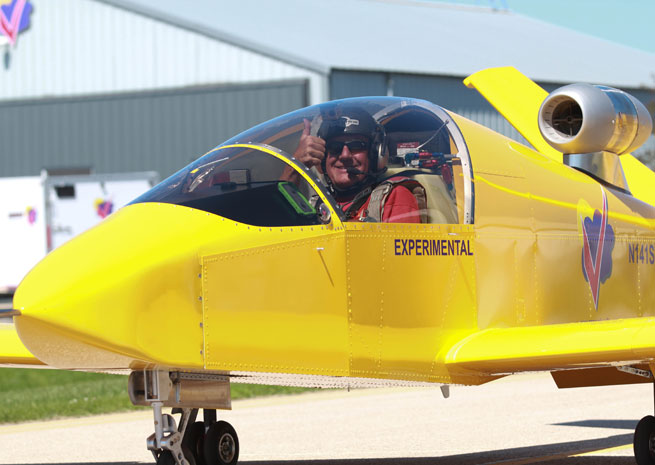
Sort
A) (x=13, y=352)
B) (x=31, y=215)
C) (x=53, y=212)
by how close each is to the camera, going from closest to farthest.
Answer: (x=13, y=352)
(x=53, y=212)
(x=31, y=215)

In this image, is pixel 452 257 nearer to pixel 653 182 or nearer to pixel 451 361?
pixel 451 361

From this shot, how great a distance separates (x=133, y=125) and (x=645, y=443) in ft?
86.7

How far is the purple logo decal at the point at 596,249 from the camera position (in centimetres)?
894

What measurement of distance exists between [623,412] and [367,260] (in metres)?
6.67

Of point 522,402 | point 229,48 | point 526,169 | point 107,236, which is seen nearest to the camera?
point 107,236

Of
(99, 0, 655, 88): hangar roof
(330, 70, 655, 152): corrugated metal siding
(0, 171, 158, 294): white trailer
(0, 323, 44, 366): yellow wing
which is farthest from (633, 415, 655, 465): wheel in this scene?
(0, 171, 158, 294): white trailer

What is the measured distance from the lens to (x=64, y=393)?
15805 mm

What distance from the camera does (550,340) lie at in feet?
23.7

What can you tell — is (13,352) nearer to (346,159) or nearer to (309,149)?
(309,149)

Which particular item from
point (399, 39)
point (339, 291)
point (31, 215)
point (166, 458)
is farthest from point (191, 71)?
point (166, 458)

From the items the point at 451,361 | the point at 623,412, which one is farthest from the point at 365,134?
the point at 623,412

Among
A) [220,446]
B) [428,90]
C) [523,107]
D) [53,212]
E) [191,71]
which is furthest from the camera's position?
[191,71]

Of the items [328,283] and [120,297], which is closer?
[120,297]

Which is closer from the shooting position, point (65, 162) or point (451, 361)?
point (451, 361)
